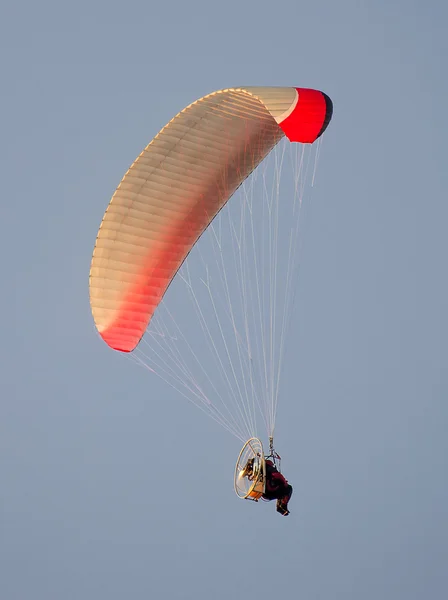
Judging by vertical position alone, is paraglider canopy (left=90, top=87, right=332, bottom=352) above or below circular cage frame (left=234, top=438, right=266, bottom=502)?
above

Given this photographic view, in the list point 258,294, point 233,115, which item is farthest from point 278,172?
point 258,294

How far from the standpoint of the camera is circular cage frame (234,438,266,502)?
25.3 m

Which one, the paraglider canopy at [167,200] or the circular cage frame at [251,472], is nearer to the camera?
the circular cage frame at [251,472]

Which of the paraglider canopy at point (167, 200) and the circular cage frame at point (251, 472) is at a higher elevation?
the paraglider canopy at point (167, 200)

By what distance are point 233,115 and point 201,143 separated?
68 centimetres

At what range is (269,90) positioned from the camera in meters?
24.7

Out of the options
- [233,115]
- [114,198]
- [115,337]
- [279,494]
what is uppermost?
[233,115]

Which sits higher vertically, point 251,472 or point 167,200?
point 167,200

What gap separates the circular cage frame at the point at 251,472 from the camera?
995 inches

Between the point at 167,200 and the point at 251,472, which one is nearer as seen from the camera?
the point at 251,472

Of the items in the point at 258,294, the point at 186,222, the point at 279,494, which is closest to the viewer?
the point at 258,294

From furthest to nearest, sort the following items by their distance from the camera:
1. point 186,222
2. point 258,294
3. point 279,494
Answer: point 186,222 < point 279,494 < point 258,294

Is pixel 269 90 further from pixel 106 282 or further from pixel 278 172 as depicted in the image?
pixel 106 282

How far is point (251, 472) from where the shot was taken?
2555 cm
